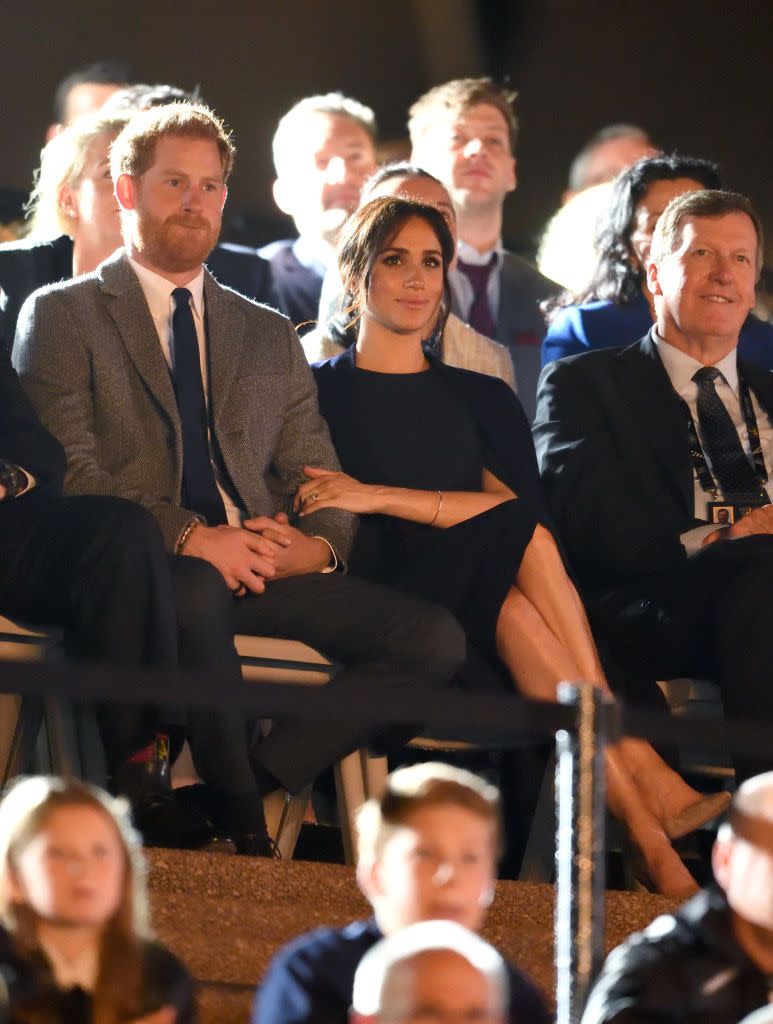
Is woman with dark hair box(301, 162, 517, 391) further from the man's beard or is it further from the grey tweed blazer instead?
the man's beard

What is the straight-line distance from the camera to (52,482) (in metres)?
3.28

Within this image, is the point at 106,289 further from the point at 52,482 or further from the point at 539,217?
the point at 539,217

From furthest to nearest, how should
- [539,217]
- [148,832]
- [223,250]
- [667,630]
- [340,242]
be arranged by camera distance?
[539,217], [223,250], [340,242], [667,630], [148,832]

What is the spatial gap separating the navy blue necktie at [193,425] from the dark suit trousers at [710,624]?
849 millimetres

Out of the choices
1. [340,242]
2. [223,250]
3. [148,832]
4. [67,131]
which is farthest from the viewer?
[223,250]

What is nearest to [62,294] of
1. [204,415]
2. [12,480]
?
[204,415]

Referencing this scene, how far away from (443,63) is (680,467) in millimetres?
2863

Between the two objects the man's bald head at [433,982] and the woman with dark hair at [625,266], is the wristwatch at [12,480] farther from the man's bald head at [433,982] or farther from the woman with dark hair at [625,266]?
the man's bald head at [433,982]

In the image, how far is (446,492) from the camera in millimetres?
3723

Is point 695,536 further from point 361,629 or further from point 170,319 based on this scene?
point 170,319

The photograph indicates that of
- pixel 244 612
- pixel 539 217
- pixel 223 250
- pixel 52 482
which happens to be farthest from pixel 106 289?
pixel 539 217

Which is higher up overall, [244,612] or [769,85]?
[769,85]

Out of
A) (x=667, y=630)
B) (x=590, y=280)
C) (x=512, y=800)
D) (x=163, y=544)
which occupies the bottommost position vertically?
(x=512, y=800)

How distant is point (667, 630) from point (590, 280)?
131 centimetres
